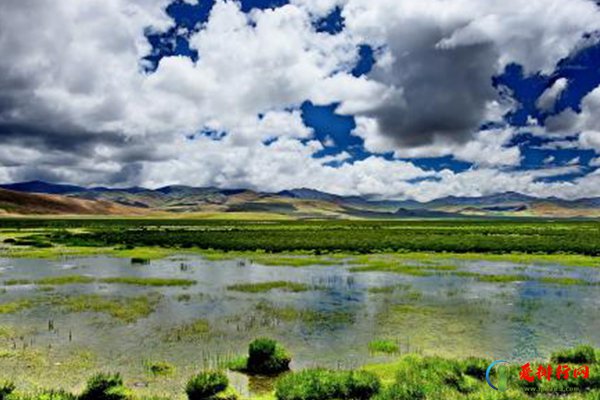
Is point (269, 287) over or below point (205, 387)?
below

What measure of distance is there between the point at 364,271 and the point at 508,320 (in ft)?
70.8

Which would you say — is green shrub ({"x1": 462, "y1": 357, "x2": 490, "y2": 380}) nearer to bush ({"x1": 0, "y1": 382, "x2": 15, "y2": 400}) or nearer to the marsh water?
the marsh water

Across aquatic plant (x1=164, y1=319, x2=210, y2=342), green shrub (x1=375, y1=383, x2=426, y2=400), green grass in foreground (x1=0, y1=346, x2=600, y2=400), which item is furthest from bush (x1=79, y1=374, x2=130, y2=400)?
green shrub (x1=375, y1=383, x2=426, y2=400)

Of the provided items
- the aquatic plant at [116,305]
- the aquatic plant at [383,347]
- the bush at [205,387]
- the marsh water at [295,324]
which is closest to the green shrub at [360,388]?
the marsh water at [295,324]

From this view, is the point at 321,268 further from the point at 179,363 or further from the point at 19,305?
the point at 179,363

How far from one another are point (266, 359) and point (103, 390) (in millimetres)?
5836

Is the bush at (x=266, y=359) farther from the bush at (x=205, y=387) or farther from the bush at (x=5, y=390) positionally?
the bush at (x=5, y=390)

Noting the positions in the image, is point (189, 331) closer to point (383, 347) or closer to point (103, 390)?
point (103, 390)

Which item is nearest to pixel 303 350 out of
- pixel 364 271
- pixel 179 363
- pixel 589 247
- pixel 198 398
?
pixel 179 363

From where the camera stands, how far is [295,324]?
973 inches

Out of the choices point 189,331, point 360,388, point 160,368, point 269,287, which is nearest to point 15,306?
point 189,331

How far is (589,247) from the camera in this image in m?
67.7

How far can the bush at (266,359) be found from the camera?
17.3 metres

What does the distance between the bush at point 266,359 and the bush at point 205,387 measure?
116 inches
